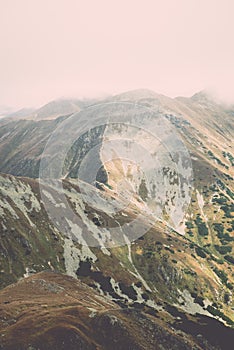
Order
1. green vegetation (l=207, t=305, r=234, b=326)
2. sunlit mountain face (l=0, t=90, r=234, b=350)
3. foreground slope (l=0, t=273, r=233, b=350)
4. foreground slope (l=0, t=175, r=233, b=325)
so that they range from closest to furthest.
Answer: foreground slope (l=0, t=273, r=233, b=350) < sunlit mountain face (l=0, t=90, r=234, b=350) < foreground slope (l=0, t=175, r=233, b=325) < green vegetation (l=207, t=305, r=234, b=326)

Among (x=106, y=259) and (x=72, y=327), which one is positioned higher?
(x=72, y=327)

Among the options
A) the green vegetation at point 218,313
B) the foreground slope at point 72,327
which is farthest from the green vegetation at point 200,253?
the foreground slope at point 72,327

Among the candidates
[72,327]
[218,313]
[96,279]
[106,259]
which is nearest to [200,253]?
[218,313]

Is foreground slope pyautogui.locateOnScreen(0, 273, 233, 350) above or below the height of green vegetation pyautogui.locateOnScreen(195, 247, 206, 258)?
above

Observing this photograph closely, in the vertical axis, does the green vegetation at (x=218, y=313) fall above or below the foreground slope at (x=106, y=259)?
below

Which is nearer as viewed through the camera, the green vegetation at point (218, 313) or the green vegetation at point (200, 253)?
the green vegetation at point (218, 313)

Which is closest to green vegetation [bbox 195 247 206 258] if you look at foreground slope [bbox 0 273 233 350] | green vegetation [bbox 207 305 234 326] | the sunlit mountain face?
the sunlit mountain face

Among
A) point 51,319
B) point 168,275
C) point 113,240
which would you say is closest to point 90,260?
point 113,240

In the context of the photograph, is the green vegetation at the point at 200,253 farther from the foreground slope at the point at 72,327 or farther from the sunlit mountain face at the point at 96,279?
the foreground slope at the point at 72,327

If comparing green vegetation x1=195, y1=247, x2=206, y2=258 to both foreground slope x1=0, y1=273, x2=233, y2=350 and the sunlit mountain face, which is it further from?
foreground slope x1=0, y1=273, x2=233, y2=350

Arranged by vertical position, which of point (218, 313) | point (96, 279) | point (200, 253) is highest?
point (96, 279)

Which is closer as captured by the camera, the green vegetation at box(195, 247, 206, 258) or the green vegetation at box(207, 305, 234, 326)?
the green vegetation at box(207, 305, 234, 326)

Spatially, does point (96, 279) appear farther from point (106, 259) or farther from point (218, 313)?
point (218, 313)
